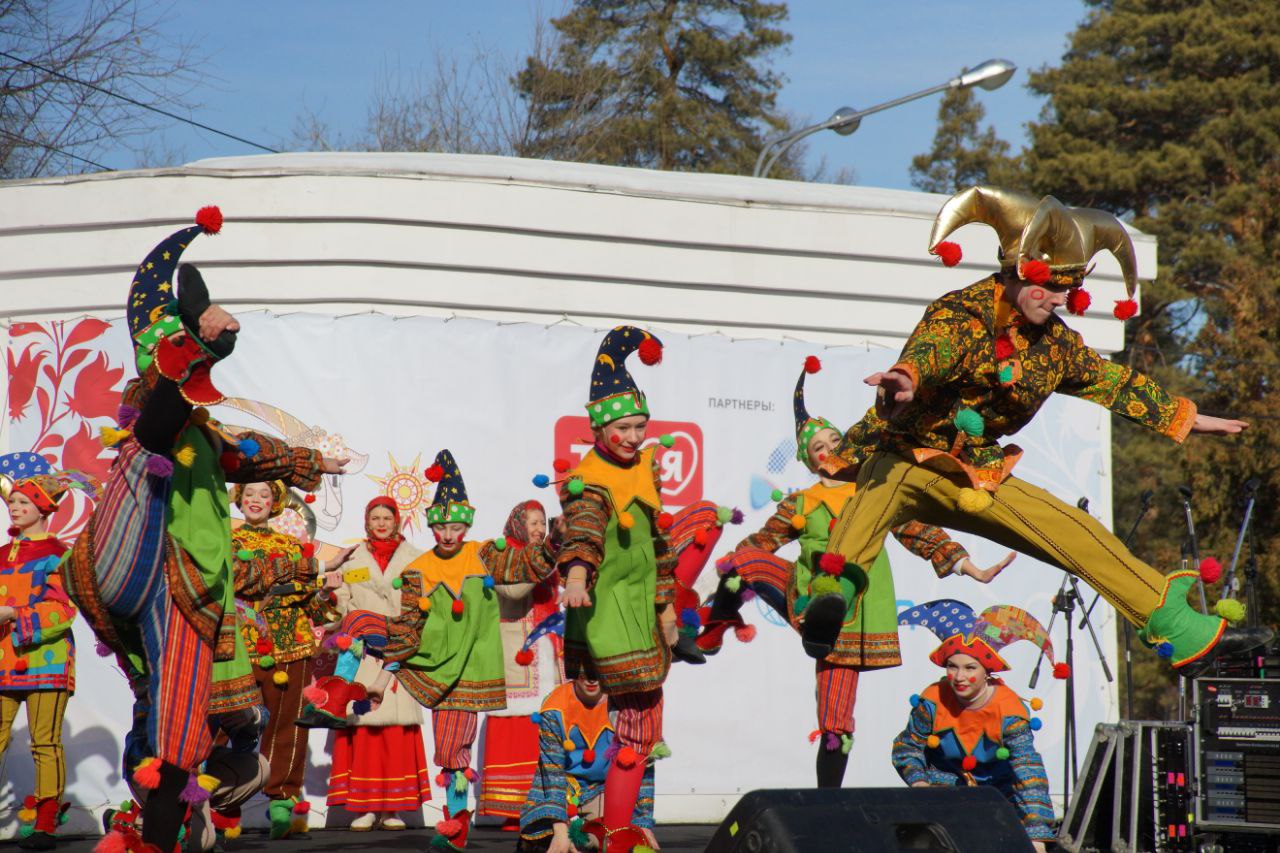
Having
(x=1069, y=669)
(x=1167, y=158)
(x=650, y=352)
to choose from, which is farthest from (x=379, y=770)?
(x=1167, y=158)

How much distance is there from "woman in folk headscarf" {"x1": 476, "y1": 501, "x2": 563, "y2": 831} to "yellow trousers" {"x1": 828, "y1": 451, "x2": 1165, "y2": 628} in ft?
10.6

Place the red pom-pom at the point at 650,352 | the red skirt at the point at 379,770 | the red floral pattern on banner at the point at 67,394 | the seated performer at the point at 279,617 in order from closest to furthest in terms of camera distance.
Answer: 1. the red pom-pom at the point at 650,352
2. the seated performer at the point at 279,617
3. the red skirt at the point at 379,770
4. the red floral pattern on banner at the point at 67,394

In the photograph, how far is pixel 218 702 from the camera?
526 centimetres

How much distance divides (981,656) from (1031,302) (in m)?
2.07

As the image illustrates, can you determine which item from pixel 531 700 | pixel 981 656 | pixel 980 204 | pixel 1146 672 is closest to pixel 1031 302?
pixel 980 204

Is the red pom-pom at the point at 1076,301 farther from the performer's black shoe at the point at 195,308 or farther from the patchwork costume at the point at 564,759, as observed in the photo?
the patchwork costume at the point at 564,759

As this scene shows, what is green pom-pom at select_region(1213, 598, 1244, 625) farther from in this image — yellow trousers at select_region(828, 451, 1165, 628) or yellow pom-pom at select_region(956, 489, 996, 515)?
yellow pom-pom at select_region(956, 489, 996, 515)

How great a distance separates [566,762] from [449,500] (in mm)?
1444

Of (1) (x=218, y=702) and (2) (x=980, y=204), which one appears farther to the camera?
(1) (x=218, y=702)

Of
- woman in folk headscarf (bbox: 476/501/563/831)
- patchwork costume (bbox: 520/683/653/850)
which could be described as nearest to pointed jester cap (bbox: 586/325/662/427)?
patchwork costume (bbox: 520/683/653/850)

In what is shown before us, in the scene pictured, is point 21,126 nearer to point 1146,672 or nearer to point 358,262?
point 358,262

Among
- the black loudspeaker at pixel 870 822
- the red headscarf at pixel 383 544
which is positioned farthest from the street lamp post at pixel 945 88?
the black loudspeaker at pixel 870 822

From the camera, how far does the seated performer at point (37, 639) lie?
6926 mm

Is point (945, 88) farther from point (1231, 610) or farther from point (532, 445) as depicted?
point (1231, 610)
